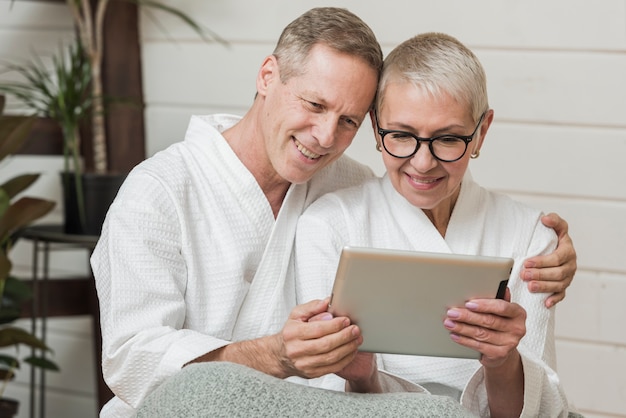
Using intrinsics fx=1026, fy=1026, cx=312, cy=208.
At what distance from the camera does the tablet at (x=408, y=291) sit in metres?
1.51

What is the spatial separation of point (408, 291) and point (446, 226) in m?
0.47

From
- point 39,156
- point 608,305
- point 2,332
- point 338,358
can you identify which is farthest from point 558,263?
point 39,156

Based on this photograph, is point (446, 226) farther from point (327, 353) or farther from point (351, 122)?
point (327, 353)

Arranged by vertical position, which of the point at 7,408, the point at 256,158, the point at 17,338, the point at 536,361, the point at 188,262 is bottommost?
the point at 7,408

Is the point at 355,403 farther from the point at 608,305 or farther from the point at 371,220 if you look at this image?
the point at 608,305

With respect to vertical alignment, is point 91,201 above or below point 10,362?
above

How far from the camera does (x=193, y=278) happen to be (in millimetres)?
1844

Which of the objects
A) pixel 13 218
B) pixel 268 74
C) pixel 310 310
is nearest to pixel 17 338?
pixel 13 218

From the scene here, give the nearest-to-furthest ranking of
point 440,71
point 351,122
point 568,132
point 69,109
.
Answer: point 440,71 < point 351,122 < point 568,132 < point 69,109

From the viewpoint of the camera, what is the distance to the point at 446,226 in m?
2.01

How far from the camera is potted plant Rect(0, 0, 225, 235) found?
9.19 ft

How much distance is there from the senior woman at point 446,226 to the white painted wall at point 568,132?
2.48 ft

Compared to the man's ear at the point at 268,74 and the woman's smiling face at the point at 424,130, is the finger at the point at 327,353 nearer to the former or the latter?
the woman's smiling face at the point at 424,130

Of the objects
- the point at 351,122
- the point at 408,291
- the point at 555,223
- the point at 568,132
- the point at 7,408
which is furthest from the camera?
the point at 7,408
